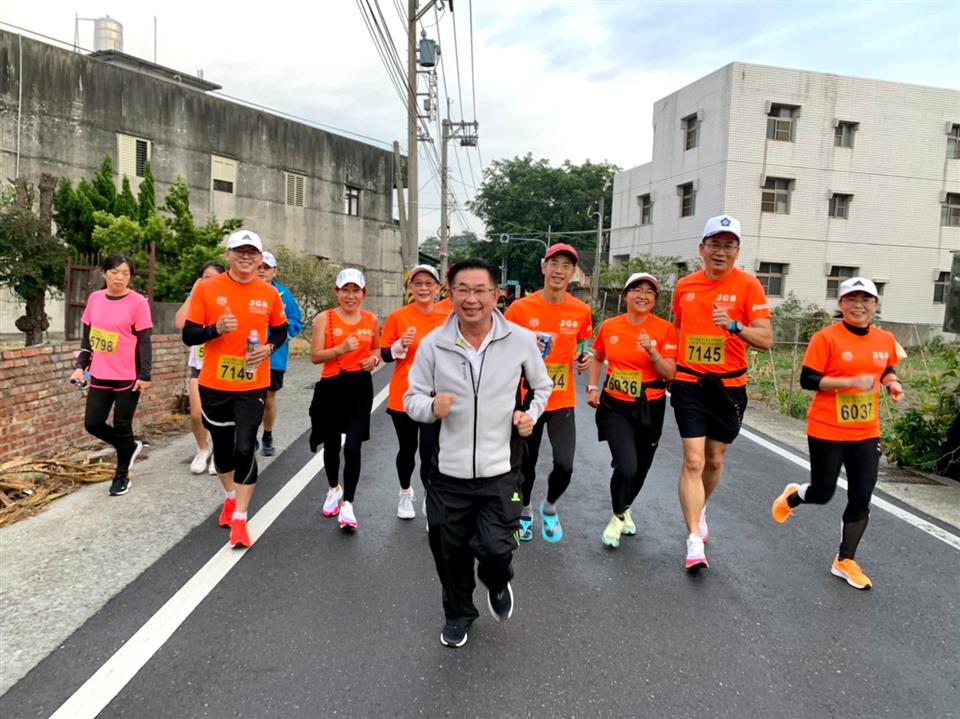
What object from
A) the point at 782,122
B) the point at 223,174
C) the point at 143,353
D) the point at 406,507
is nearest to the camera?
the point at 406,507

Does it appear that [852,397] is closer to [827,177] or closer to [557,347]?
[557,347]

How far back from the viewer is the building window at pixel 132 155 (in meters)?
22.4

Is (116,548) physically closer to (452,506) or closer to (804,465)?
(452,506)

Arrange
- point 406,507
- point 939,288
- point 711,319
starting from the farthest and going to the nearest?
point 939,288 < point 406,507 < point 711,319

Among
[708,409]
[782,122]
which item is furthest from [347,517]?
[782,122]

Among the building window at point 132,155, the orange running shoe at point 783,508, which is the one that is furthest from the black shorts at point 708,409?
the building window at point 132,155

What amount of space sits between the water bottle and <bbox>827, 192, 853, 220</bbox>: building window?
1083 inches

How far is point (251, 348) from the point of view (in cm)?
425

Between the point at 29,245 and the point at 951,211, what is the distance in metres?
31.7

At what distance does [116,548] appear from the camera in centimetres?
418

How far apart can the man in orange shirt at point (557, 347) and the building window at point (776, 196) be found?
2423 cm

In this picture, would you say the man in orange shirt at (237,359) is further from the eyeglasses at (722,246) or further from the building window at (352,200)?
the building window at (352,200)

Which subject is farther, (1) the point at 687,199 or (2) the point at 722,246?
(1) the point at 687,199

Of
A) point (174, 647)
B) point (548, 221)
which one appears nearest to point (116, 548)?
point (174, 647)
